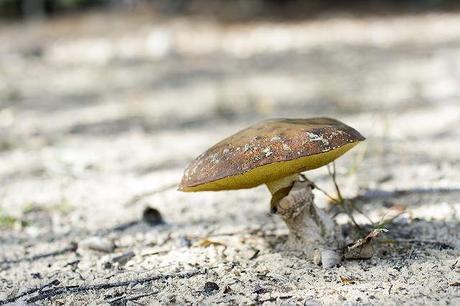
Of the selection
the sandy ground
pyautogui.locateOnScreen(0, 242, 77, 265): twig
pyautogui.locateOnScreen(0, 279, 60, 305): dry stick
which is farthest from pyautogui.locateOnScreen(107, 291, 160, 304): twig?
pyautogui.locateOnScreen(0, 242, 77, 265): twig

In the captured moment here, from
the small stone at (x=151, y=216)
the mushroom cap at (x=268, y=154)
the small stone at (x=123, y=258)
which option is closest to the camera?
the mushroom cap at (x=268, y=154)

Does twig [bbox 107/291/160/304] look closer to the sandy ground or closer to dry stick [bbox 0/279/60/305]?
the sandy ground

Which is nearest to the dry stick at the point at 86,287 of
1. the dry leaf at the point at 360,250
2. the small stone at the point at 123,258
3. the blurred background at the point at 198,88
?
the small stone at the point at 123,258

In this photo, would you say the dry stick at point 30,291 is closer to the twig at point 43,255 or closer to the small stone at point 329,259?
the twig at point 43,255

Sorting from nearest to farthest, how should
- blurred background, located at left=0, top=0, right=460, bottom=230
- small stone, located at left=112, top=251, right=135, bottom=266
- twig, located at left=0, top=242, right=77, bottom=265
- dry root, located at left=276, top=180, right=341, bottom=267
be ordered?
dry root, located at left=276, top=180, right=341, bottom=267 → small stone, located at left=112, top=251, right=135, bottom=266 → twig, located at left=0, top=242, right=77, bottom=265 → blurred background, located at left=0, top=0, right=460, bottom=230

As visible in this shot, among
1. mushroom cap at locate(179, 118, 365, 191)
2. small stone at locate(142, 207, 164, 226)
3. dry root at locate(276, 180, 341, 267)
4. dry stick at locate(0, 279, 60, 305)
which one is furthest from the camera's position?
small stone at locate(142, 207, 164, 226)

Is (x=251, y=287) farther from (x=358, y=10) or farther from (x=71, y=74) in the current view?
(x=358, y=10)
